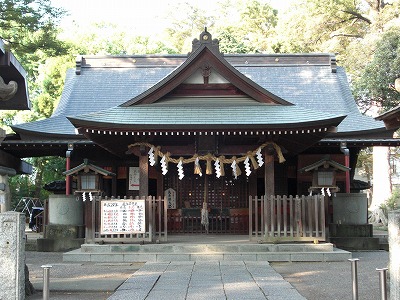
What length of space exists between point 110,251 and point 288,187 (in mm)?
7897

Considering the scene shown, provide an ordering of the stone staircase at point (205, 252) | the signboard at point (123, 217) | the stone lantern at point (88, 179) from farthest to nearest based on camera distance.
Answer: the stone lantern at point (88, 179), the signboard at point (123, 217), the stone staircase at point (205, 252)

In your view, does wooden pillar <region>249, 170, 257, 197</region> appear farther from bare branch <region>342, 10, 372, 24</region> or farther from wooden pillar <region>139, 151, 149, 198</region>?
bare branch <region>342, 10, 372, 24</region>

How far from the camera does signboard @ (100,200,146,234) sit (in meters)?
14.3

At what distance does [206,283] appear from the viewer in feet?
32.7

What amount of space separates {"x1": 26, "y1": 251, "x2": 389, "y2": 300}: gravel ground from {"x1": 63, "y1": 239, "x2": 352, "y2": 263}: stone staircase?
1.17 ft

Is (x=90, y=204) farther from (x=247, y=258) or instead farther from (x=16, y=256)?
(x=16, y=256)

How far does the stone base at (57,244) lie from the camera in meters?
17.3

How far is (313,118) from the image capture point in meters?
14.6

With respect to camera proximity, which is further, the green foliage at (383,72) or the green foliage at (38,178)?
the green foliage at (38,178)

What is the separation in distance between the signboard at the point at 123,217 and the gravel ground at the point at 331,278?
12.8 feet

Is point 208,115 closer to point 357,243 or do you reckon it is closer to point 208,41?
point 208,41

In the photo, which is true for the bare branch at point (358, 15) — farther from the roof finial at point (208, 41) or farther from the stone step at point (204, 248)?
the stone step at point (204, 248)

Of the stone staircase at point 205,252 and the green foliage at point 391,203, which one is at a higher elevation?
the green foliage at point 391,203

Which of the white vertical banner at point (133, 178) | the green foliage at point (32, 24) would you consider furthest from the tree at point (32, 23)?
the white vertical banner at point (133, 178)
